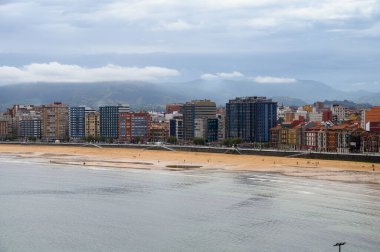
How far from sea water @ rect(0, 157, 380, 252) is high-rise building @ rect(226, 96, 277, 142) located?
70.8 meters

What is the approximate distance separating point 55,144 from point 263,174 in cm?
7003

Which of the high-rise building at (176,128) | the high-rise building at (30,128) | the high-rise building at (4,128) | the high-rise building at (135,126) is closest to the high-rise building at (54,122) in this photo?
the high-rise building at (30,128)

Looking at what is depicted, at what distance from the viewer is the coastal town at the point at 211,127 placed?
9988cm

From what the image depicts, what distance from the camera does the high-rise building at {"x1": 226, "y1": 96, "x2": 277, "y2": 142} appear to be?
135 m

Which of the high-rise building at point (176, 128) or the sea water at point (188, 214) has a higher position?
the high-rise building at point (176, 128)

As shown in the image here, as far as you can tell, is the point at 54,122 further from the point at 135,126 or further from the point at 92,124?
the point at 135,126

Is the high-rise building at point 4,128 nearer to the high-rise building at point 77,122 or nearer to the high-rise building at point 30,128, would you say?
the high-rise building at point 30,128

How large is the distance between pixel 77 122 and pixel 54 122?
8488 millimetres

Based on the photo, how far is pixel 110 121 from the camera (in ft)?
503

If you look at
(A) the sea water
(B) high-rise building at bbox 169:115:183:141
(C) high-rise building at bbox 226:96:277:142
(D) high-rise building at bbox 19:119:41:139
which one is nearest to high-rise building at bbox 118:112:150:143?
(B) high-rise building at bbox 169:115:183:141

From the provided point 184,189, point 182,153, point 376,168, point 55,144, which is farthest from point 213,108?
point 184,189

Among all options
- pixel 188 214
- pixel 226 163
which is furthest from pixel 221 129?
pixel 188 214

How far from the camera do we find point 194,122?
145875 mm

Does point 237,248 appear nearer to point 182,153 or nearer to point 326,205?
point 326,205
